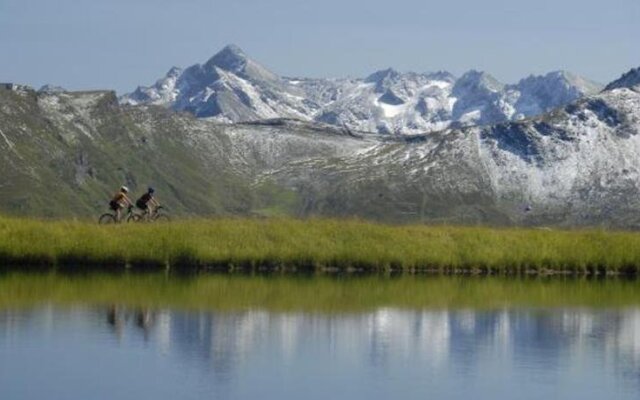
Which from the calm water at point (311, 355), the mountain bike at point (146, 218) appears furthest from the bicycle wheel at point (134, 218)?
the calm water at point (311, 355)

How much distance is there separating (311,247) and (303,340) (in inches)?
892

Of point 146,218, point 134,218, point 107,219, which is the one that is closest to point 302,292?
point 146,218

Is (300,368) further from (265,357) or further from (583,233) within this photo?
(583,233)

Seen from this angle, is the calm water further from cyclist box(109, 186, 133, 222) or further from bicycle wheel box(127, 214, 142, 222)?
bicycle wheel box(127, 214, 142, 222)

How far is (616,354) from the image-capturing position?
1452 inches

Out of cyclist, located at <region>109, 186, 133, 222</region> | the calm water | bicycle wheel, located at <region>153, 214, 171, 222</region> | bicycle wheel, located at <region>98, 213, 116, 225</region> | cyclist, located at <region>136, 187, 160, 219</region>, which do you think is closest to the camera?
the calm water

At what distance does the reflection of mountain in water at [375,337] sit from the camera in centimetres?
3394

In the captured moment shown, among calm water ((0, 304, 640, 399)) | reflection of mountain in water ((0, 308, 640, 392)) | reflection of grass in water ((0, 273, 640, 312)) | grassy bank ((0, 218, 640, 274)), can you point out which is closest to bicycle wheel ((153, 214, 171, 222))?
grassy bank ((0, 218, 640, 274))

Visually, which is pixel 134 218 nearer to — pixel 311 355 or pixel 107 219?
pixel 107 219

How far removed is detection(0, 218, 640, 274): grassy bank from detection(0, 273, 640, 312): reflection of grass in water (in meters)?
3.15

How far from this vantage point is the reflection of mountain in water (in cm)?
3394

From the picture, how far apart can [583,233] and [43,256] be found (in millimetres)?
25749

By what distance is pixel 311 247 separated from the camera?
59406 millimetres

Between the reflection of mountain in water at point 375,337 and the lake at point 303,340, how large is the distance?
2.3 inches
